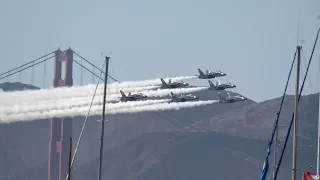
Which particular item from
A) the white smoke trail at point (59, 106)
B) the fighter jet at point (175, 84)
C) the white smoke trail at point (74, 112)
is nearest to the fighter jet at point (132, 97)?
the fighter jet at point (175, 84)

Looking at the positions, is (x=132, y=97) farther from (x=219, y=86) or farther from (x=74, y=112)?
(x=74, y=112)

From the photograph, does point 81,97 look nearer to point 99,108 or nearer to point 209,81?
point 99,108

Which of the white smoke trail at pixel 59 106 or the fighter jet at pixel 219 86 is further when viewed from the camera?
the white smoke trail at pixel 59 106

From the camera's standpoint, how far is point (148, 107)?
150 m

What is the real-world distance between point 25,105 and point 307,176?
10064 centimetres

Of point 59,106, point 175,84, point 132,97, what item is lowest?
point 59,106

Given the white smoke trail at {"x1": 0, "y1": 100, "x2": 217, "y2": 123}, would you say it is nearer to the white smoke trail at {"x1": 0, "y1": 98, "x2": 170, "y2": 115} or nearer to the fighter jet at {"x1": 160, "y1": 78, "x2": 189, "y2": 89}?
the white smoke trail at {"x1": 0, "y1": 98, "x2": 170, "y2": 115}

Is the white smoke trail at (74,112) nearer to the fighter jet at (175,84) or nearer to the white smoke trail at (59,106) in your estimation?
the white smoke trail at (59,106)

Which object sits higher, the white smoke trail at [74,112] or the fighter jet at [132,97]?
the fighter jet at [132,97]

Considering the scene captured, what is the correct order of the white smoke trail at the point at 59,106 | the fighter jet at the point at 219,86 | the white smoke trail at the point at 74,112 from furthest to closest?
the white smoke trail at the point at 59,106 < the white smoke trail at the point at 74,112 < the fighter jet at the point at 219,86

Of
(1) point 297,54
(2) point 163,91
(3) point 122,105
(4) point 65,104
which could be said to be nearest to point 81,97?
(4) point 65,104

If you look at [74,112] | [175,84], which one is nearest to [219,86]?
[175,84]

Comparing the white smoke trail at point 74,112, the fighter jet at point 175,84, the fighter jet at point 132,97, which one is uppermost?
the fighter jet at point 175,84

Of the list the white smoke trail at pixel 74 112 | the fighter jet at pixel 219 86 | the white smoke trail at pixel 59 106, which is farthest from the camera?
the white smoke trail at pixel 59 106
